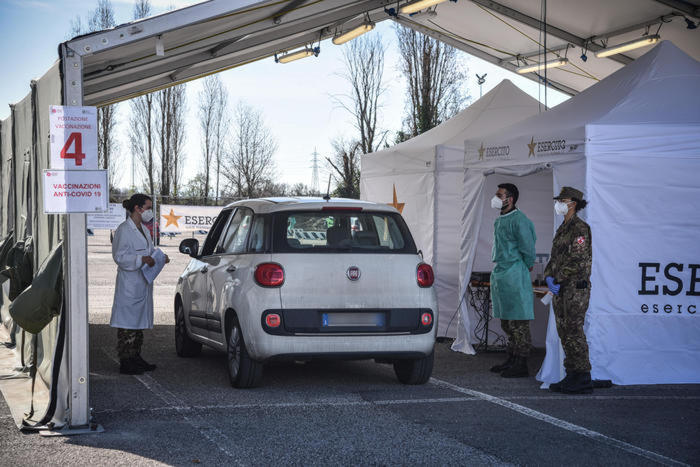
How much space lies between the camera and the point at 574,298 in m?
8.27

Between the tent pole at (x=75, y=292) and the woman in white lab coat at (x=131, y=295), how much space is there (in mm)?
2437

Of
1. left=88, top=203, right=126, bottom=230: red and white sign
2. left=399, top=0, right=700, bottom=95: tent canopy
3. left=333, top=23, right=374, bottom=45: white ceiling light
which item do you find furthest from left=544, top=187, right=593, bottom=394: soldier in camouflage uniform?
left=88, top=203, right=126, bottom=230: red and white sign

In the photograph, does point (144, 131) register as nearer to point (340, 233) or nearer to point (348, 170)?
point (348, 170)

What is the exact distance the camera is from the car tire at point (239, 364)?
306 inches

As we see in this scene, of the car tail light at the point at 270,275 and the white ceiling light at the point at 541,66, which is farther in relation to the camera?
the white ceiling light at the point at 541,66

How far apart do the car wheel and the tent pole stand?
3.59m

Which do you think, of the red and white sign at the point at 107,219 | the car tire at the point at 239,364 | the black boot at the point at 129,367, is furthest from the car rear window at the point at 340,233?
the red and white sign at the point at 107,219

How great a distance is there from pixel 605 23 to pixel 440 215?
4.08 m

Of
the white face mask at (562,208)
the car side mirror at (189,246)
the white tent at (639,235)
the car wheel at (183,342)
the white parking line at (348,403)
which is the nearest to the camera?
the white parking line at (348,403)

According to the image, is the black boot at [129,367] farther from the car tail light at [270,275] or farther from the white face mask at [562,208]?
the white face mask at [562,208]

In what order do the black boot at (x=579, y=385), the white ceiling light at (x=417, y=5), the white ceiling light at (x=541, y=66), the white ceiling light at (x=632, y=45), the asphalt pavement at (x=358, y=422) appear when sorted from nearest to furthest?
the asphalt pavement at (x=358, y=422), the black boot at (x=579, y=385), the white ceiling light at (x=417, y=5), the white ceiling light at (x=632, y=45), the white ceiling light at (x=541, y=66)

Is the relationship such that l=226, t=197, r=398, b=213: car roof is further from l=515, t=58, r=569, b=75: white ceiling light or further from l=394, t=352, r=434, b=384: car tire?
l=515, t=58, r=569, b=75: white ceiling light

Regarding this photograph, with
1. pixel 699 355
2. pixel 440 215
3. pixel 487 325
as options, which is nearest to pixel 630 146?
pixel 699 355

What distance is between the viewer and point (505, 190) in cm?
923
